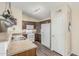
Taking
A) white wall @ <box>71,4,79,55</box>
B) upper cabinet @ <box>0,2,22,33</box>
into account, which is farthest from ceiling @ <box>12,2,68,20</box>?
white wall @ <box>71,4,79,55</box>

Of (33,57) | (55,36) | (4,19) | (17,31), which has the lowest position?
(33,57)

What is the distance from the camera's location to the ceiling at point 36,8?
3.34 ft

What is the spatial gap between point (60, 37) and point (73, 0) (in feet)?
3.23

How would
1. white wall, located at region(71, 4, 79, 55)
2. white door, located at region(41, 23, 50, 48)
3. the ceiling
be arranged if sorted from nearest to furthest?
the ceiling < white wall, located at region(71, 4, 79, 55) < white door, located at region(41, 23, 50, 48)

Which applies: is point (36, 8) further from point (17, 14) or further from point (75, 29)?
point (75, 29)

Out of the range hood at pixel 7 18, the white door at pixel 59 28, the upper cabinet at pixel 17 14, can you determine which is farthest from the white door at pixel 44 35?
the range hood at pixel 7 18

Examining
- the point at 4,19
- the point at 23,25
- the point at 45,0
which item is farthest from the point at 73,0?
the point at 4,19

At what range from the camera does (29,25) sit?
1126 millimetres

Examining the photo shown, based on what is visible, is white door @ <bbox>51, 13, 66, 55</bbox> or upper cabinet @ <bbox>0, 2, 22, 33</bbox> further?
white door @ <bbox>51, 13, 66, 55</bbox>

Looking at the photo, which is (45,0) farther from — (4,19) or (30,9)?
(4,19)

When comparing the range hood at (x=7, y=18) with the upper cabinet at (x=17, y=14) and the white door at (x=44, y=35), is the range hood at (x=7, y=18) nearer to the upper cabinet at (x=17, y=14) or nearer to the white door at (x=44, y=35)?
the upper cabinet at (x=17, y=14)

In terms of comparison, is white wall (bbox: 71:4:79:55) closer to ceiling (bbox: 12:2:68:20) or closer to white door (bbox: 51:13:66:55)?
white door (bbox: 51:13:66:55)

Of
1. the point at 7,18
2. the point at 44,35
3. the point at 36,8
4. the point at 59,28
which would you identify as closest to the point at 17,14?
the point at 7,18

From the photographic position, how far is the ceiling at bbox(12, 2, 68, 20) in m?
1.02
